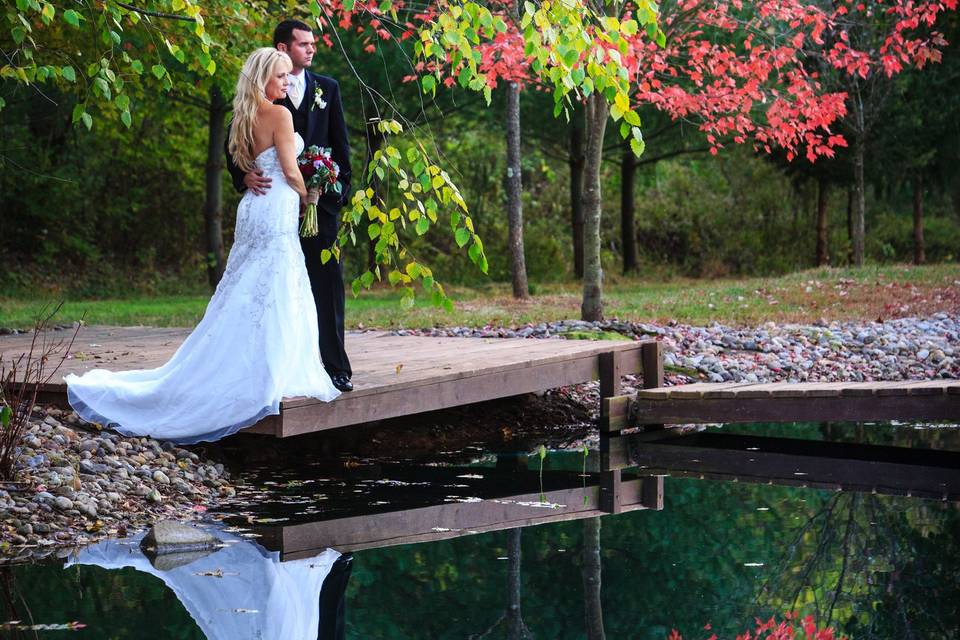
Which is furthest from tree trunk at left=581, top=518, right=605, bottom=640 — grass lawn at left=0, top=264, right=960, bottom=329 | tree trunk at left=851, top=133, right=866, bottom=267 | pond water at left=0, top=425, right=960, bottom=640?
tree trunk at left=851, top=133, right=866, bottom=267

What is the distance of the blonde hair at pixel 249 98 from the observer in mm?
6754

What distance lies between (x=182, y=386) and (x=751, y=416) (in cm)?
437

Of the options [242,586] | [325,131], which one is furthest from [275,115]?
[242,586]

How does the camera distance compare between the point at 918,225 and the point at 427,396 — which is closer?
the point at 427,396

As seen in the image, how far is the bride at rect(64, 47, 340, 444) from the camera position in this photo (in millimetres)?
7141

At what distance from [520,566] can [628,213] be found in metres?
19.6

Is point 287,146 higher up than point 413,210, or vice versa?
point 287,146

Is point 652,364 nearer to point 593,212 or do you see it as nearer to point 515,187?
point 593,212

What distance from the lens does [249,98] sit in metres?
6.95

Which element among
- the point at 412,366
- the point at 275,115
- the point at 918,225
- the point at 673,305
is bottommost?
the point at 673,305

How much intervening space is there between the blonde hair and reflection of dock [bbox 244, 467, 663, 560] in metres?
2.22

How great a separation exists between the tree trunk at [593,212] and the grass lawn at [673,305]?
1.24m

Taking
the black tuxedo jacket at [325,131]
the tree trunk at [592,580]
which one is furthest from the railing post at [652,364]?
the black tuxedo jacket at [325,131]

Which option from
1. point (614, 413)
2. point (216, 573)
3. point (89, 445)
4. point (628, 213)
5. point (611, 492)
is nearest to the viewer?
point (216, 573)
